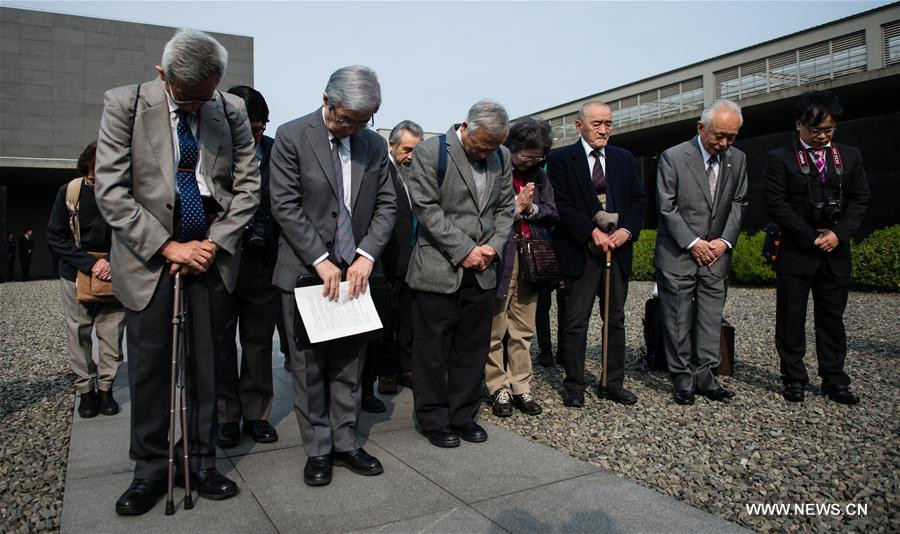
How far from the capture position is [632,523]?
2.74 m

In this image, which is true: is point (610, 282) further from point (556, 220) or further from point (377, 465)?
point (377, 465)

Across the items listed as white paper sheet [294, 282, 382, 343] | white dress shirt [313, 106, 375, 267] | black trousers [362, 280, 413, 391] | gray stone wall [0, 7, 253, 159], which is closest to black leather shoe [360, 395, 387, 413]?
black trousers [362, 280, 413, 391]

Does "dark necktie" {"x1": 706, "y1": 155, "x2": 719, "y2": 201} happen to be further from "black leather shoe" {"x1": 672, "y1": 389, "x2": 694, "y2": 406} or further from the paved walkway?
the paved walkway

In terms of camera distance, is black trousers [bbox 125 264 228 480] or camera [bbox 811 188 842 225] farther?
camera [bbox 811 188 842 225]

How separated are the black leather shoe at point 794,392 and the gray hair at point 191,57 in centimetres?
436

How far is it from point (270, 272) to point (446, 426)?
4.64 feet

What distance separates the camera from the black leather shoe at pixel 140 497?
2818 millimetres

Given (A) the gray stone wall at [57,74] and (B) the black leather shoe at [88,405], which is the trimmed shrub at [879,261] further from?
(A) the gray stone wall at [57,74]

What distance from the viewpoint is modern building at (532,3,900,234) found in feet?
48.6

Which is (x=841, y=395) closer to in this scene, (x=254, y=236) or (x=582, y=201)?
(x=582, y=201)

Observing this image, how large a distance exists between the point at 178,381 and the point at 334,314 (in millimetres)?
777

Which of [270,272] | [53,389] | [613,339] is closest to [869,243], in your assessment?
[613,339]

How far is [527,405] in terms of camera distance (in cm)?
457

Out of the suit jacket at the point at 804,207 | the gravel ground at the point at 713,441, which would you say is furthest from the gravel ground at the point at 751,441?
the suit jacket at the point at 804,207
